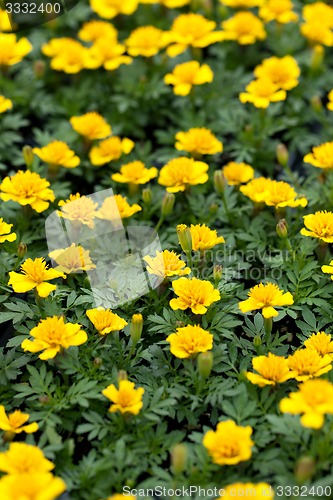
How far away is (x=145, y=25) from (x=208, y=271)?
143cm

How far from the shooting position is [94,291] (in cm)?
198

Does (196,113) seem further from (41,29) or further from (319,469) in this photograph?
(319,469)

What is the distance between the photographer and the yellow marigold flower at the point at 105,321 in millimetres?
1793

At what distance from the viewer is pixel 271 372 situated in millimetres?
1702

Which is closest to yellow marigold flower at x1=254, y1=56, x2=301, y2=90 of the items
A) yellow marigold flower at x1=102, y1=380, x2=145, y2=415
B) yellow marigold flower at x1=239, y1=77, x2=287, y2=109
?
yellow marigold flower at x1=239, y1=77, x2=287, y2=109

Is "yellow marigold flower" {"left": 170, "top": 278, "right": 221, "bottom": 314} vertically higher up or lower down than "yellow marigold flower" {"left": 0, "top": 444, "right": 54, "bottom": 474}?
higher up

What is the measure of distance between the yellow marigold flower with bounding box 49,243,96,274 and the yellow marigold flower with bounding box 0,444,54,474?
1.92 feet

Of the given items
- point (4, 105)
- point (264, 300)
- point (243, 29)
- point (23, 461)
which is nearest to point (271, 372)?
point (264, 300)

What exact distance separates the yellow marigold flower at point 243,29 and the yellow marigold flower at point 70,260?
124cm

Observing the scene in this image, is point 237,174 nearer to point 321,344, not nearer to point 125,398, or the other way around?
point 321,344

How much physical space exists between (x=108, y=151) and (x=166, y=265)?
67 cm

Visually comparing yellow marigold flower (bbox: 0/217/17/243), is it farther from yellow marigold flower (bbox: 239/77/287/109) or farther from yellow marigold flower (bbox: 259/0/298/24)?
yellow marigold flower (bbox: 259/0/298/24)

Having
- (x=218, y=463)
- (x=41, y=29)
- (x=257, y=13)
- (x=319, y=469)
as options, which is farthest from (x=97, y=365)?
(x=257, y=13)

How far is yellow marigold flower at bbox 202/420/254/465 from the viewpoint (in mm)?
1554
